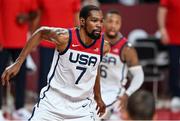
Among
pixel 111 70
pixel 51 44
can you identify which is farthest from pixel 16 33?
pixel 111 70

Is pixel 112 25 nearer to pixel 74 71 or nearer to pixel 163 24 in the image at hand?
pixel 163 24

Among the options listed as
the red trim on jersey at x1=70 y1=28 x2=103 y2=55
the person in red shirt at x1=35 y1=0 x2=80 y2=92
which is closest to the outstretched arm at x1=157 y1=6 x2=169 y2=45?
the person in red shirt at x1=35 y1=0 x2=80 y2=92

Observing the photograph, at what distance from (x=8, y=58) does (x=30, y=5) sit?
894mm

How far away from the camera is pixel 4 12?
11516mm

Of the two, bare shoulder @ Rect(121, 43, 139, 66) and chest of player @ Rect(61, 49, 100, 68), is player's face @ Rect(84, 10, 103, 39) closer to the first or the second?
chest of player @ Rect(61, 49, 100, 68)

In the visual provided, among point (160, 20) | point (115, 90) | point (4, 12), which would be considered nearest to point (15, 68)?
point (115, 90)

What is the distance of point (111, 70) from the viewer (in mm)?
10508

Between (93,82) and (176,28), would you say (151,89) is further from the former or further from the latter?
(93,82)

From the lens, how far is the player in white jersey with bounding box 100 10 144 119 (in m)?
10.5

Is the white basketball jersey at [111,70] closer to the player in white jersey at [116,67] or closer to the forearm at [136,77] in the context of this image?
the player in white jersey at [116,67]

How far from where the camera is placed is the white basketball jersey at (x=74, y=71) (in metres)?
8.15

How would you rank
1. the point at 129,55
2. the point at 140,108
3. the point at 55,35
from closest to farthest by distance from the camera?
the point at 140,108 → the point at 55,35 → the point at 129,55

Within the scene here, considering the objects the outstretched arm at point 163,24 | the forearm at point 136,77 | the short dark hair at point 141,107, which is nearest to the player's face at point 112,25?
the forearm at point 136,77

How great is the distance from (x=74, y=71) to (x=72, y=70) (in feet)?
0.08
